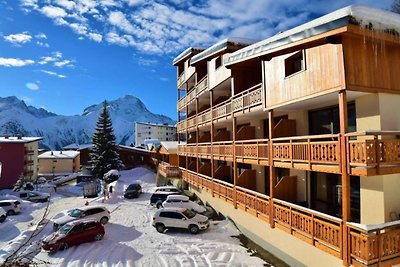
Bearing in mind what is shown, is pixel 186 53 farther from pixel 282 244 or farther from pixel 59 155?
pixel 59 155

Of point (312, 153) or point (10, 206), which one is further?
point (10, 206)

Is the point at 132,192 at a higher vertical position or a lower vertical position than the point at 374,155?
lower

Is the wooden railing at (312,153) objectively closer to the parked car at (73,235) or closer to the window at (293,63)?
the window at (293,63)

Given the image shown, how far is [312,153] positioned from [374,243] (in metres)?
3.87

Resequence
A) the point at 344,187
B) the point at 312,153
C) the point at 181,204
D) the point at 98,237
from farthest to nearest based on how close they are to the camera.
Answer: the point at 181,204 < the point at 98,237 < the point at 312,153 < the point at 344,187

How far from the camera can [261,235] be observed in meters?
16.9

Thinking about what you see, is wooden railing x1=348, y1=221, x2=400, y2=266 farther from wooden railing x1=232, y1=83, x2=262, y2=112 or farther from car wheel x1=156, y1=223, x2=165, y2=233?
car wheel x1=156, y1=223, x2=165, y2=233

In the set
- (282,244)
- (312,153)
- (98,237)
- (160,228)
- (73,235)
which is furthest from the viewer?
(160,228)

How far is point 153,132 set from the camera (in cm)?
14825

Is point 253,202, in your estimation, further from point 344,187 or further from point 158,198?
point 158,198

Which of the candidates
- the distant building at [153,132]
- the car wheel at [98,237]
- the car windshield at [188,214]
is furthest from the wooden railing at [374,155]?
the distant building at [153,132]

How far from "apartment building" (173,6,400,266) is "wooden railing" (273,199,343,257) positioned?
0.04 meters

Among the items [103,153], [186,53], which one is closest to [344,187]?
[186,53]

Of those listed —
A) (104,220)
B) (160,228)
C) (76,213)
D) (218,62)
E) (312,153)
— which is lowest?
(104,220)
